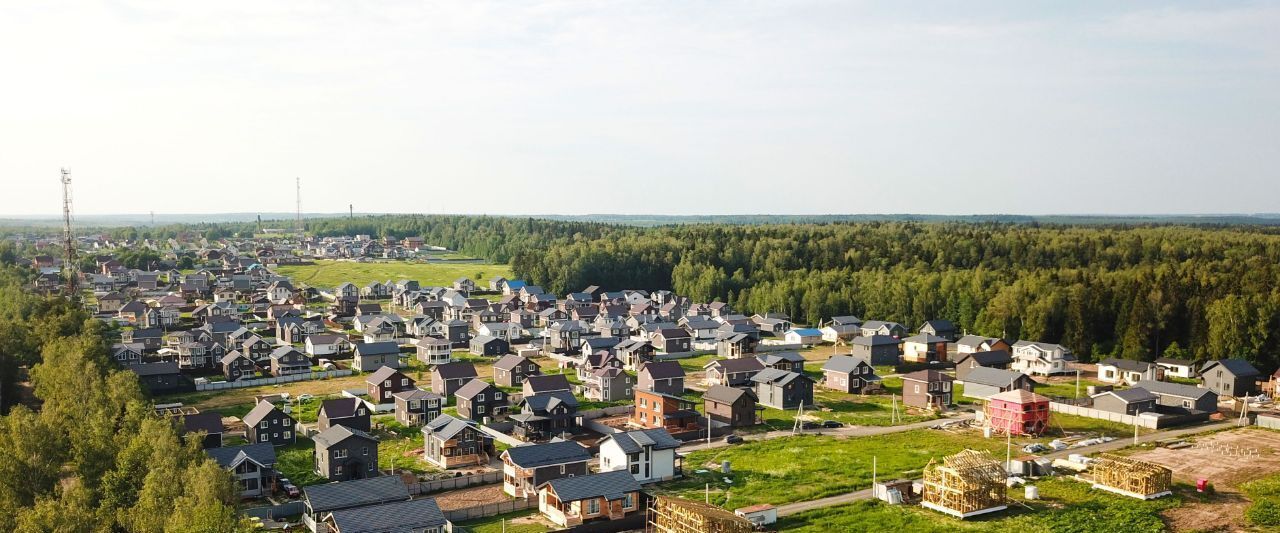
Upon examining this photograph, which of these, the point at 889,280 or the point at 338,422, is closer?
the point at 338,422

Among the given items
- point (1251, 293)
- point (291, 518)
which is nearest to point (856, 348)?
point (1251, 293)

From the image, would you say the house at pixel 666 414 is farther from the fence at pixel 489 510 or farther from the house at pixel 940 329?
the house at pixel 940 329

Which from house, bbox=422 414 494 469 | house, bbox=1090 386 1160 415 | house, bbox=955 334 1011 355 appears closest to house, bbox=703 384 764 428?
house, bbox=422 414 494 469

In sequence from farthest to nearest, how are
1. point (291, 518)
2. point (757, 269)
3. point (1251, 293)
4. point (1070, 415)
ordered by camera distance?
1. point (757, 269)
2. point (1251, 293)
3. point (1070, 415)
4. point (291, 518)

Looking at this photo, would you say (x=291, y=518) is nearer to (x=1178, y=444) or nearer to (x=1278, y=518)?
(x=1278, y=518)

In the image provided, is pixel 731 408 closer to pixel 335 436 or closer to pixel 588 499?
pixel 588 499

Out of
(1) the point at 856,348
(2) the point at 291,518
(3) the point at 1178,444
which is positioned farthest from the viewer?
(1) the point at 856,348

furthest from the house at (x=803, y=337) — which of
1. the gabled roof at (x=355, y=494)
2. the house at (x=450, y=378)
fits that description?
the gabled roof at (x=355, y=494)
